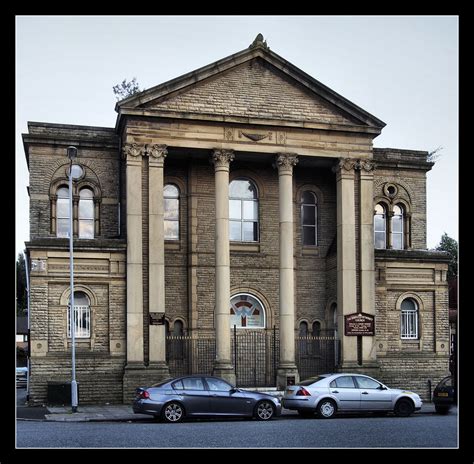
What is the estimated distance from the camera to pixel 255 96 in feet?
109

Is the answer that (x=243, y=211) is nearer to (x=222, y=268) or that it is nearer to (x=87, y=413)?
(x=222, y=268)

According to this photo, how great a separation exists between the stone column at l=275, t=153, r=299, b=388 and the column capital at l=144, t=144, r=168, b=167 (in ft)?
14.1

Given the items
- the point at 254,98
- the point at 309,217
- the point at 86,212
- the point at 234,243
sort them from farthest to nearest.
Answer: the point at 309,217
the point at 234,243
the point at 86,212
the point at 254,98

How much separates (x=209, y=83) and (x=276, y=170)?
466cm

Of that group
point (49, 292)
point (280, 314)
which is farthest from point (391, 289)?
point (49, 292)

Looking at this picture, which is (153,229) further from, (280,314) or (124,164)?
(280,314)

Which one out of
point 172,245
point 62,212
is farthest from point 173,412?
point 62,212

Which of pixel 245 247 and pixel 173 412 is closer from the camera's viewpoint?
pixel 173 412

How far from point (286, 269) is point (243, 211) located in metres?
3.68

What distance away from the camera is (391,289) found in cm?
3519

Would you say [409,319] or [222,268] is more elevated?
[222,268]
